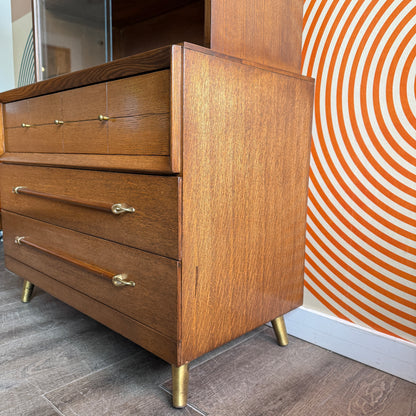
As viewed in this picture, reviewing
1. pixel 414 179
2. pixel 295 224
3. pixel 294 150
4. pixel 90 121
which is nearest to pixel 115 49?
pixel 90 121

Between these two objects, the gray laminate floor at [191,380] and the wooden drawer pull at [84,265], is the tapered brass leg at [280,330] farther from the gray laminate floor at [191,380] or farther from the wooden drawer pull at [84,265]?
the wooden drawer pull at [84,265]

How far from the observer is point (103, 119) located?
0.90 meters

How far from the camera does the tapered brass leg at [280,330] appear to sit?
1.15 m

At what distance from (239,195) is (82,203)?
0.41 metres

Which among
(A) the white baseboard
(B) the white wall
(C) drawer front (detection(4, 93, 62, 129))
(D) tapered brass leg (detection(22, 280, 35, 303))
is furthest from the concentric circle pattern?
(B) the white wall

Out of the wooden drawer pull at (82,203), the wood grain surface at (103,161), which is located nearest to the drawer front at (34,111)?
the wood grain surface at (103,161)

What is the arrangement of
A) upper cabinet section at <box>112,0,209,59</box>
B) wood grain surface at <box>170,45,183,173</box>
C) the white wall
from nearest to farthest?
wood grain surface at <box>170,45,183,173</box>, upper cabinet section at <box>112,0,209,59</box>, the white wall

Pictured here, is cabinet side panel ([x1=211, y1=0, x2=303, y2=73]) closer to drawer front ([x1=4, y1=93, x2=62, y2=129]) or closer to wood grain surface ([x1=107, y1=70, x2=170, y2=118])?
wood grain surface ([x1=107, y1=70, x2=170, y2=118])

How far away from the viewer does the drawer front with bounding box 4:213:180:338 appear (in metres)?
0.83

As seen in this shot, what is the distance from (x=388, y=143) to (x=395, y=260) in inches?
12.2

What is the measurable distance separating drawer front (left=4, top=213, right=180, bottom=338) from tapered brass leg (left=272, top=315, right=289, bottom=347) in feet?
1.45

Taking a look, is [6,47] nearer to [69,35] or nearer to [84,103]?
[69,35]

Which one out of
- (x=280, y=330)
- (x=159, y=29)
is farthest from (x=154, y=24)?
(x=280, y=330)

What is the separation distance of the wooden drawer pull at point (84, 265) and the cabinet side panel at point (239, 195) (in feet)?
0.62
